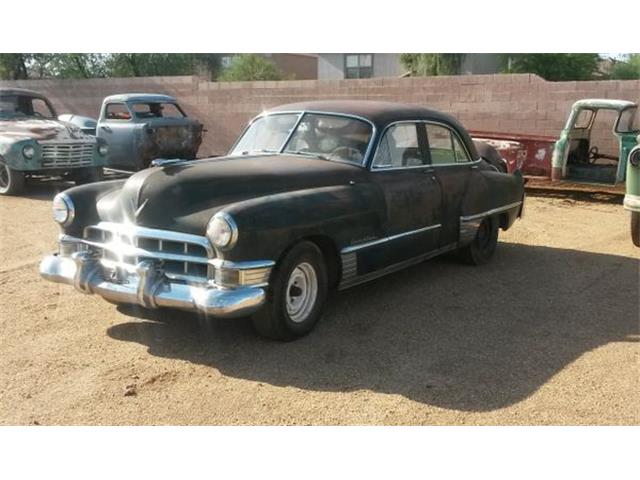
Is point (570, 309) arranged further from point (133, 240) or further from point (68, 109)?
point (68, 109)

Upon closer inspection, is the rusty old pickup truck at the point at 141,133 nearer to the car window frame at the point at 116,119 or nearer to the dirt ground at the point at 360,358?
the car window frame at the point at 116,119

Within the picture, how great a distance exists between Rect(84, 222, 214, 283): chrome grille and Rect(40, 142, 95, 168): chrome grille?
7.41 metres

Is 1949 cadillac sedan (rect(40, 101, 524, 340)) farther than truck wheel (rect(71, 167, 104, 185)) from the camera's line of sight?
No

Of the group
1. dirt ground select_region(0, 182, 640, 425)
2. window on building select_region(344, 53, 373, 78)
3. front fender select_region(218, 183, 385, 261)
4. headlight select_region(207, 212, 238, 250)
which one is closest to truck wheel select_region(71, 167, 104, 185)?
dirt ground select_region(0, 182, 640, 425)

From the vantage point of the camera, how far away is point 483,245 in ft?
22.0

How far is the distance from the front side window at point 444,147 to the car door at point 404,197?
0.14m

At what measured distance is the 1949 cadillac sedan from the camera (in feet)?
12.9

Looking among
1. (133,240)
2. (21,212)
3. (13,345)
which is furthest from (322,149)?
(21,212)

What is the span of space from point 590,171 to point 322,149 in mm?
7484

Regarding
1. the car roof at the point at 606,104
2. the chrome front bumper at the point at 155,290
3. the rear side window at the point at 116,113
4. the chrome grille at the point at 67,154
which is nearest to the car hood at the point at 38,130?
the chrome grille at the point at 67,154

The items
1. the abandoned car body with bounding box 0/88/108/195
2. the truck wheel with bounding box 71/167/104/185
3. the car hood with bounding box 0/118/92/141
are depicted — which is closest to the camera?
the abandoned car body with bounding box 0/88/108/195

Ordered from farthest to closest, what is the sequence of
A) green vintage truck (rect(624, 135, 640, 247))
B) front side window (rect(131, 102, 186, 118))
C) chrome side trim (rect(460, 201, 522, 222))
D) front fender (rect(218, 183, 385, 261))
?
front side window (rect(131, 102, 186, 118))
green vintage truck (rect(624, 135, 640, 247))
chrome side trim (rect(460, 201, 522, 222))
front fender (rect(218, 183, 385, 261))

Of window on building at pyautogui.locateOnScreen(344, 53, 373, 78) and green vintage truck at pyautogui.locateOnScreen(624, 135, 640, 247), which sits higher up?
window on building at pyautogui.locateOnScreen(344, 53, 373, 78)

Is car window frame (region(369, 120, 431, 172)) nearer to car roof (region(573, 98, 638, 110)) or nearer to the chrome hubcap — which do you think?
the chrome hubcap
